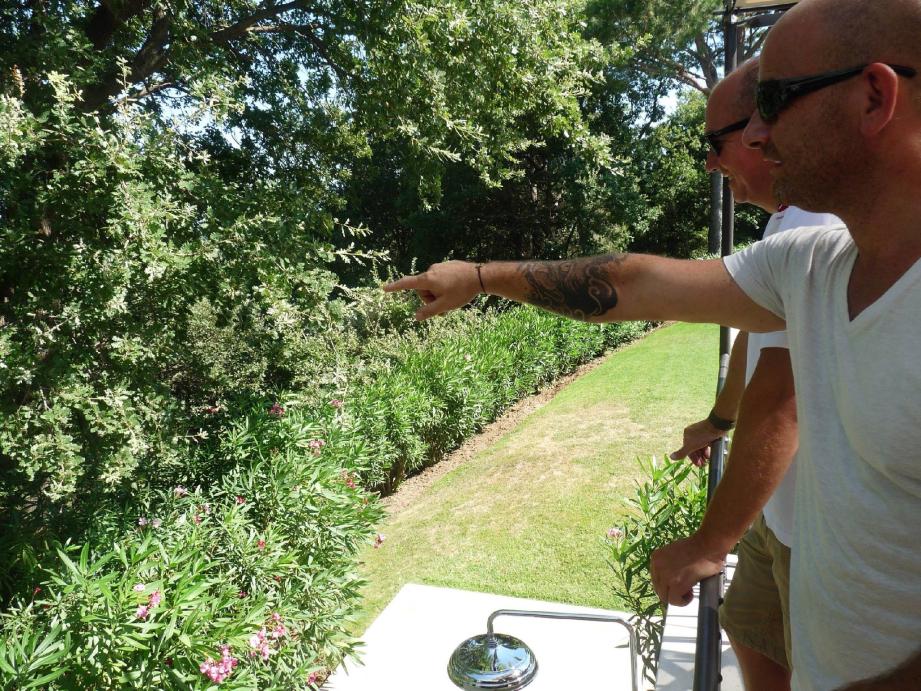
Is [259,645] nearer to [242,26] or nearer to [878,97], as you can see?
[878,97]

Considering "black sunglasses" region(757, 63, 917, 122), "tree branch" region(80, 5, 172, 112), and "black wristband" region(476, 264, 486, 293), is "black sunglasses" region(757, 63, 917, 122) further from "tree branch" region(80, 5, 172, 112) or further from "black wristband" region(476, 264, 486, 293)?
"tree branch" region(80, 5, 172, 112)

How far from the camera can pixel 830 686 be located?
3.65 ft

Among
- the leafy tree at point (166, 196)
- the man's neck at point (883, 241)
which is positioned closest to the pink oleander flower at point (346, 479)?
the leafy tree at point (166, 196)

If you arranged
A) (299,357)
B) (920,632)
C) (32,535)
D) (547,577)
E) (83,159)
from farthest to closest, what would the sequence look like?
(547,577), (299,357), (32,535), (83,159), (920,632)

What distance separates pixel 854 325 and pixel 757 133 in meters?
0.42

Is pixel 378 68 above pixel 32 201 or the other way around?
above

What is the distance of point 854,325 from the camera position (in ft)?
3.51

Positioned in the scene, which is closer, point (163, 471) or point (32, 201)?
point (32, 201)

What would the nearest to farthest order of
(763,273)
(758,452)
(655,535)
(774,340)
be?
1. (763,273)
2. (758,452)
3. (774,340)
4. (655,535)

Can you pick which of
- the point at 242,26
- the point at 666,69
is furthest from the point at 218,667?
the point at 666,69

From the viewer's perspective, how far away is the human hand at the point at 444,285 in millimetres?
1739

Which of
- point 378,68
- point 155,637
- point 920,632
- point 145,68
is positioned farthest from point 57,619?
point 378,68

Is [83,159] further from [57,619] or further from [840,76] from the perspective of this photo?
[840,76]

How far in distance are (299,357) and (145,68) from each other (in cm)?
254
